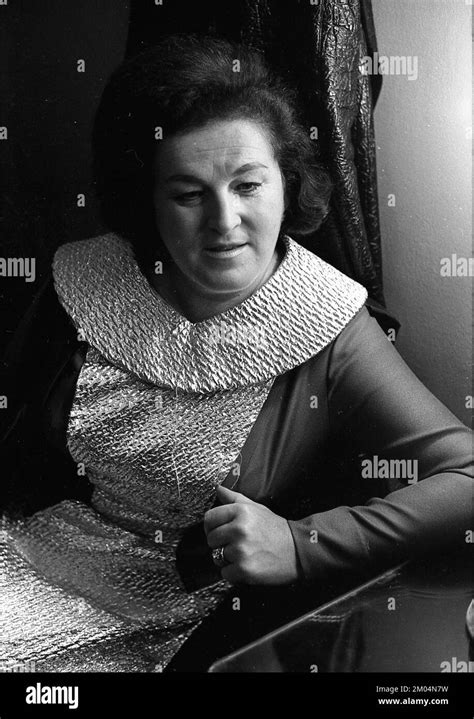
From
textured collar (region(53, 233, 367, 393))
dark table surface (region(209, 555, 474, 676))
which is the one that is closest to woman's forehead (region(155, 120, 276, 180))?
textured collar (region(53, 233, 367, 393))

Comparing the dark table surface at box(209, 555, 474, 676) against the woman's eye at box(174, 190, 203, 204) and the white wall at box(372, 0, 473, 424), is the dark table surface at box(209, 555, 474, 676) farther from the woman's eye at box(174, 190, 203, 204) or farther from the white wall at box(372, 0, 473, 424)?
the woman's eye at box(174, 190, 203, 204)

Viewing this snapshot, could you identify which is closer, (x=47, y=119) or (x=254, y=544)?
(x=254, y=544)

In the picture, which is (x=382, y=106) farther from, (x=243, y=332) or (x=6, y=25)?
(x=6, y=25)

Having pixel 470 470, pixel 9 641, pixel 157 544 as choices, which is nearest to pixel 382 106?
pixel 470 470

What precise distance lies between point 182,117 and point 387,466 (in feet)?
1.58

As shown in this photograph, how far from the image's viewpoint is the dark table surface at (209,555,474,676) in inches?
36.4

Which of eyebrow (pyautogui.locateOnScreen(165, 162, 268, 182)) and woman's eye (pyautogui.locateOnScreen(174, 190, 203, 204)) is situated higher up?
eyebrow (pyautogui.locateOnScreen(165, 162, 268, 182))

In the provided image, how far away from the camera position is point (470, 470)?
3.29 feet

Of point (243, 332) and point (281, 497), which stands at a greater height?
point (243, 332)

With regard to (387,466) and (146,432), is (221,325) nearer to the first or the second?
(146,432)

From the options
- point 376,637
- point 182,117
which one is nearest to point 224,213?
point 182,117

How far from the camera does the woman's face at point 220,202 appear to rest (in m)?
0.99

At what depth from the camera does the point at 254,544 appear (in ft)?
3.26

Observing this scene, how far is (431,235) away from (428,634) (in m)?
0.49
